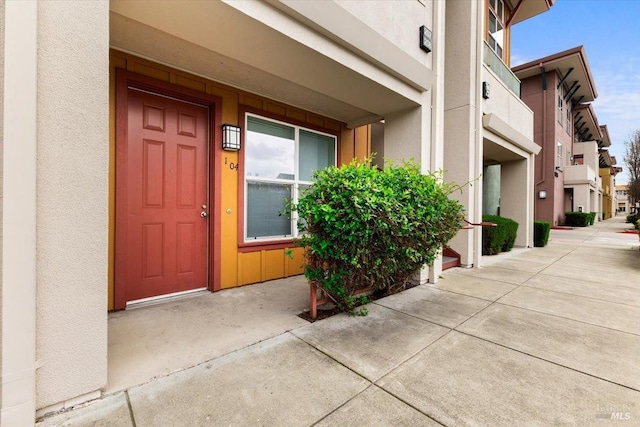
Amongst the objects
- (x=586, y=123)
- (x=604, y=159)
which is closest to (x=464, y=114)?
(x=586, y=123)

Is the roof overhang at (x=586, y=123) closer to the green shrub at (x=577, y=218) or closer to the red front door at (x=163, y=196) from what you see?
the green shrub at (x=577, y=218)

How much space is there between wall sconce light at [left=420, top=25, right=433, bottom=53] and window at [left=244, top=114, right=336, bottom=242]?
217cm

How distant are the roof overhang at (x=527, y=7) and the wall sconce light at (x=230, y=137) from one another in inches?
349

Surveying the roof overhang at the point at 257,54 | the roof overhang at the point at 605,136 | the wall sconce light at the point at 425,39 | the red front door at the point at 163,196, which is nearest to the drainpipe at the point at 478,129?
the wall sconce light at the point at 425,39

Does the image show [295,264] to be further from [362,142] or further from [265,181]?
[362,142]

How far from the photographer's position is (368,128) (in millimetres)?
5973

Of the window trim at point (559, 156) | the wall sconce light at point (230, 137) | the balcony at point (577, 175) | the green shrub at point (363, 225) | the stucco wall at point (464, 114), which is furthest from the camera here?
the balcony at point (577, 175)

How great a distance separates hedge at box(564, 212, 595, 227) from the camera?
16094mm

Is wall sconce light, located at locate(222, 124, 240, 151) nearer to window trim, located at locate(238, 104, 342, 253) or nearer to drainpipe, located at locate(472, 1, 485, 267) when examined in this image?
window trim, located at locate(238, 104, 342, 253)

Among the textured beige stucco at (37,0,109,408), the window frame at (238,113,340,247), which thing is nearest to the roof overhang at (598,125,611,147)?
the window frame at (238,113,340,247)

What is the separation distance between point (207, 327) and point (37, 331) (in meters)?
1.41

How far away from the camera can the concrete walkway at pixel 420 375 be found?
5.30 ft

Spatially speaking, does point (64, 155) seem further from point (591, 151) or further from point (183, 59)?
point (591, 151)

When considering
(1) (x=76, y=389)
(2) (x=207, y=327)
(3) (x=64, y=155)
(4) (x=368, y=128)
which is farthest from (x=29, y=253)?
(4) (x=368, y=128)
